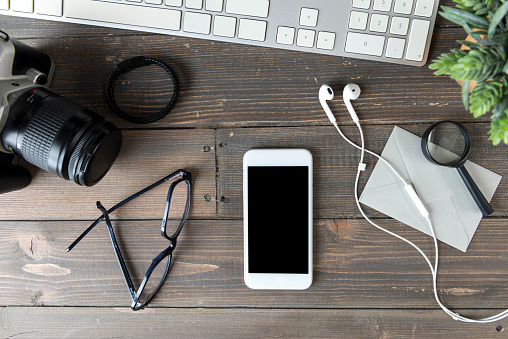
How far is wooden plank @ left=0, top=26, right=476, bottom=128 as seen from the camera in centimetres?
62

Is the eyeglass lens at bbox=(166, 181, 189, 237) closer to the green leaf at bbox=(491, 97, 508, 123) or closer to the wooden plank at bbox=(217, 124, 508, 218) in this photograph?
the wooden plank at bbox=(217, 124, 508, 218)

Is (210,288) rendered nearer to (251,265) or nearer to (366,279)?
(251,265)

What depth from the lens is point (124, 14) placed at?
600 millimetres

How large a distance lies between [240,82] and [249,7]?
120 millimetres

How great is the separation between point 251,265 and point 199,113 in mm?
282

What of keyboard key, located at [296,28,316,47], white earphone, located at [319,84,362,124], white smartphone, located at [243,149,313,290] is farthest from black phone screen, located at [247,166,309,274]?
keyboard key, located at [296,28,316,47]

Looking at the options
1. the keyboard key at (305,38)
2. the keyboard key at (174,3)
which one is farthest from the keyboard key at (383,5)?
the keyboard key at (174,3)

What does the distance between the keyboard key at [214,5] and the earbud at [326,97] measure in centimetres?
21

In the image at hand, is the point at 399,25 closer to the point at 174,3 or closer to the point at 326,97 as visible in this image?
the point at 326,97

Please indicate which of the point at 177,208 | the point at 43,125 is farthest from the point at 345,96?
the point at 43,125

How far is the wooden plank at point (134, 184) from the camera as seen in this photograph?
64cm

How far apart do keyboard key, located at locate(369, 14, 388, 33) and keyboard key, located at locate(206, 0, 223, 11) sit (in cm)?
24

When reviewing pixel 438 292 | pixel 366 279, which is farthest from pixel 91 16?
pixel 438 292

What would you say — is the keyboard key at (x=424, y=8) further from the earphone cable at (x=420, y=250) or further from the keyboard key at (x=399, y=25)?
the earphone cable at (x=420, y=250)
